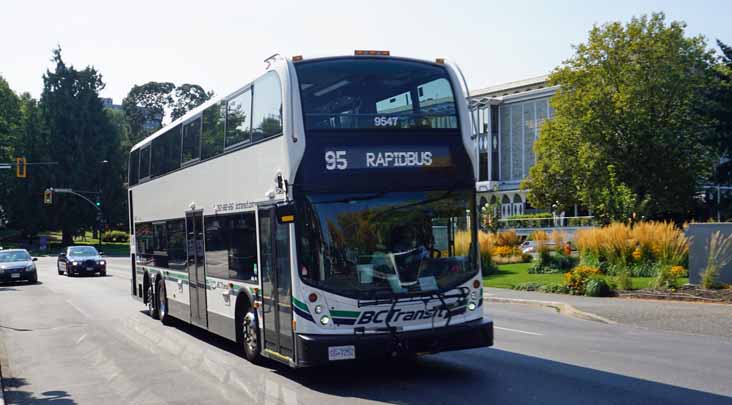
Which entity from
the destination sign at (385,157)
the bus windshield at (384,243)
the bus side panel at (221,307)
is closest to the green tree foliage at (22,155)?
the bus side panel at (221,307)

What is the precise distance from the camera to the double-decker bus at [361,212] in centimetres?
996

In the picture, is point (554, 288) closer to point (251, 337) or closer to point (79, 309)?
point (79, 309)

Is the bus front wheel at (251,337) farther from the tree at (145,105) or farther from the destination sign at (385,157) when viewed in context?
the tree at (145,105)

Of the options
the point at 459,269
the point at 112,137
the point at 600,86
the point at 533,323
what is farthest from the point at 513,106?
the point at 459,269

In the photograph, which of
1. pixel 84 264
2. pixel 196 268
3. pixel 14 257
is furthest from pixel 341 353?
pixel 84 264

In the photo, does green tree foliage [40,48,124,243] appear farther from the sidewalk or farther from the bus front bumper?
the bus front bumper

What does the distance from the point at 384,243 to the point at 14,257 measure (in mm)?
31417

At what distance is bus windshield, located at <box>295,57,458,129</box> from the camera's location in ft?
34.3

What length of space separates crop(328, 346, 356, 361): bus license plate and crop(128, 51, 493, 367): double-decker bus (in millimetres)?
12

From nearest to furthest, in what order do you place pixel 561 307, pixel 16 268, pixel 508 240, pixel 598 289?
pixel 561 307 < pixel 598 289 < pixel 16 268 < pixel 508 240

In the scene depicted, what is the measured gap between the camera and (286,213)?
9.92m

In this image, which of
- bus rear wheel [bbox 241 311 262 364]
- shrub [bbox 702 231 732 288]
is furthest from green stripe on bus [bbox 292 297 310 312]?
shrub [bbox 702 231 732 288]

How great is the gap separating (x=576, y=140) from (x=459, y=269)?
4602cm

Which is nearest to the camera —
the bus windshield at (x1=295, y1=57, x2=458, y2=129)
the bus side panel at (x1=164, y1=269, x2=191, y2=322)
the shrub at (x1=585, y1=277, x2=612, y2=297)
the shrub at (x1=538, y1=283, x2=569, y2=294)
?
the bus windshield at (x1=295, y1=57, x2=458, y2=129)
